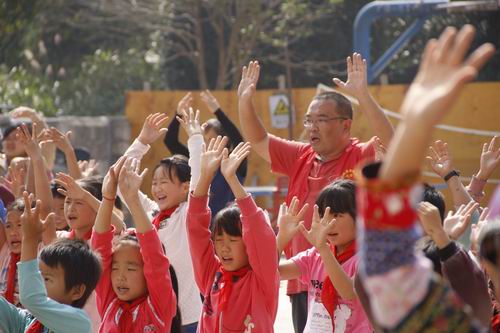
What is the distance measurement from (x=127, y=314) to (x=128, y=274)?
0.18m

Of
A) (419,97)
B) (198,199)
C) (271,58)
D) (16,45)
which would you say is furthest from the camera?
(271,58)

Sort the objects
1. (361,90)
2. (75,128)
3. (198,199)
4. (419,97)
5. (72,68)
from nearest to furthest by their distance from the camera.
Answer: (419,97) → (198,199) → (361,90) → (75,128) → (72,68)

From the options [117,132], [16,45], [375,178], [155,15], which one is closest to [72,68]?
[155,15]

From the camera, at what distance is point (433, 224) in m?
3.65

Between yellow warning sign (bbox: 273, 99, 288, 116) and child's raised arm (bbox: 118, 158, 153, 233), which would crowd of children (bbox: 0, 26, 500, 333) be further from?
yellow warning sign (bbox: 273, 99, 288, 116)

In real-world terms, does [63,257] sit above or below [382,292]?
below

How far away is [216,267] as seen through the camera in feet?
15.8

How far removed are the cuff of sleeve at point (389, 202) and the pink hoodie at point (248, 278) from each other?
215cm

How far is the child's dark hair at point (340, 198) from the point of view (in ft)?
15.2

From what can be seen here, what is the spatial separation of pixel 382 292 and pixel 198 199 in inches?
92.4

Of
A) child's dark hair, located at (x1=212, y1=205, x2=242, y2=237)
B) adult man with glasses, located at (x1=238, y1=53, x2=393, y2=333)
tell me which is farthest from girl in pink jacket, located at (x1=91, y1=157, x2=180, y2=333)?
adult man with glasses, located at (x1=238, y1=53, x2=393, y2=333)

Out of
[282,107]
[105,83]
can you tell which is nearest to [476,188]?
[282,107]

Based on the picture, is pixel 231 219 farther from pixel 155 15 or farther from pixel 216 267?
pixel 155 15

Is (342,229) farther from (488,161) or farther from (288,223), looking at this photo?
(488,161)
